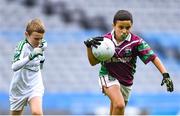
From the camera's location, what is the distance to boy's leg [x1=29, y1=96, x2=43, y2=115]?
28.9 feet

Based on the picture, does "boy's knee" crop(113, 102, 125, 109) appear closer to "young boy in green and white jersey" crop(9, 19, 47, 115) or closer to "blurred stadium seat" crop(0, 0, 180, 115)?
"young boy in green and white jersey" crop(9, 19, 47, 115)

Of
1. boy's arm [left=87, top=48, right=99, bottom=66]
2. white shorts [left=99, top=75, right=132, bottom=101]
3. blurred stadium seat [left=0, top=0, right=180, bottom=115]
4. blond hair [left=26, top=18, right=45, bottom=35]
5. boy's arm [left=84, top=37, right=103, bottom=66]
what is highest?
blurred stadium seat [left=0, top=0, right=180, bottom=115]

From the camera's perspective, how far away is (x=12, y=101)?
30.4ft

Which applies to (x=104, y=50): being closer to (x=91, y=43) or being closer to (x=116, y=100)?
(x=91, y=43)

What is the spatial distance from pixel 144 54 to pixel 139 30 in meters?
11.6

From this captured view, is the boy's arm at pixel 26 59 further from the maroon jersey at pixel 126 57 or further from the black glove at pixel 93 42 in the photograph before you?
the maroon jersey at pixel 126 57

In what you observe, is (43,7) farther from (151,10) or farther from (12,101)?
(12,101)

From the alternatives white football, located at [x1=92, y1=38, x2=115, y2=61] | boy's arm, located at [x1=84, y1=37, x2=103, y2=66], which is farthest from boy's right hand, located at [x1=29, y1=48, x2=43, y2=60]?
white football, located at [x1=92, y1=38, x2=115, y2=61]

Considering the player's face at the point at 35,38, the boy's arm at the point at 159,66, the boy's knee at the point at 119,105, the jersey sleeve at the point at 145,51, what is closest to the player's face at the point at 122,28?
the jersey sleeve at the point at 145,51

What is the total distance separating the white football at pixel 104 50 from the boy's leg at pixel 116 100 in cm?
42

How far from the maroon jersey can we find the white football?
17 centimetres

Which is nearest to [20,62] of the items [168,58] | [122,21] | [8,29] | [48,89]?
[122,21]

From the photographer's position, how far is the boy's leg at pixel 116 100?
8.77 metres

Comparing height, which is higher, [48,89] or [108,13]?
[108,13]
